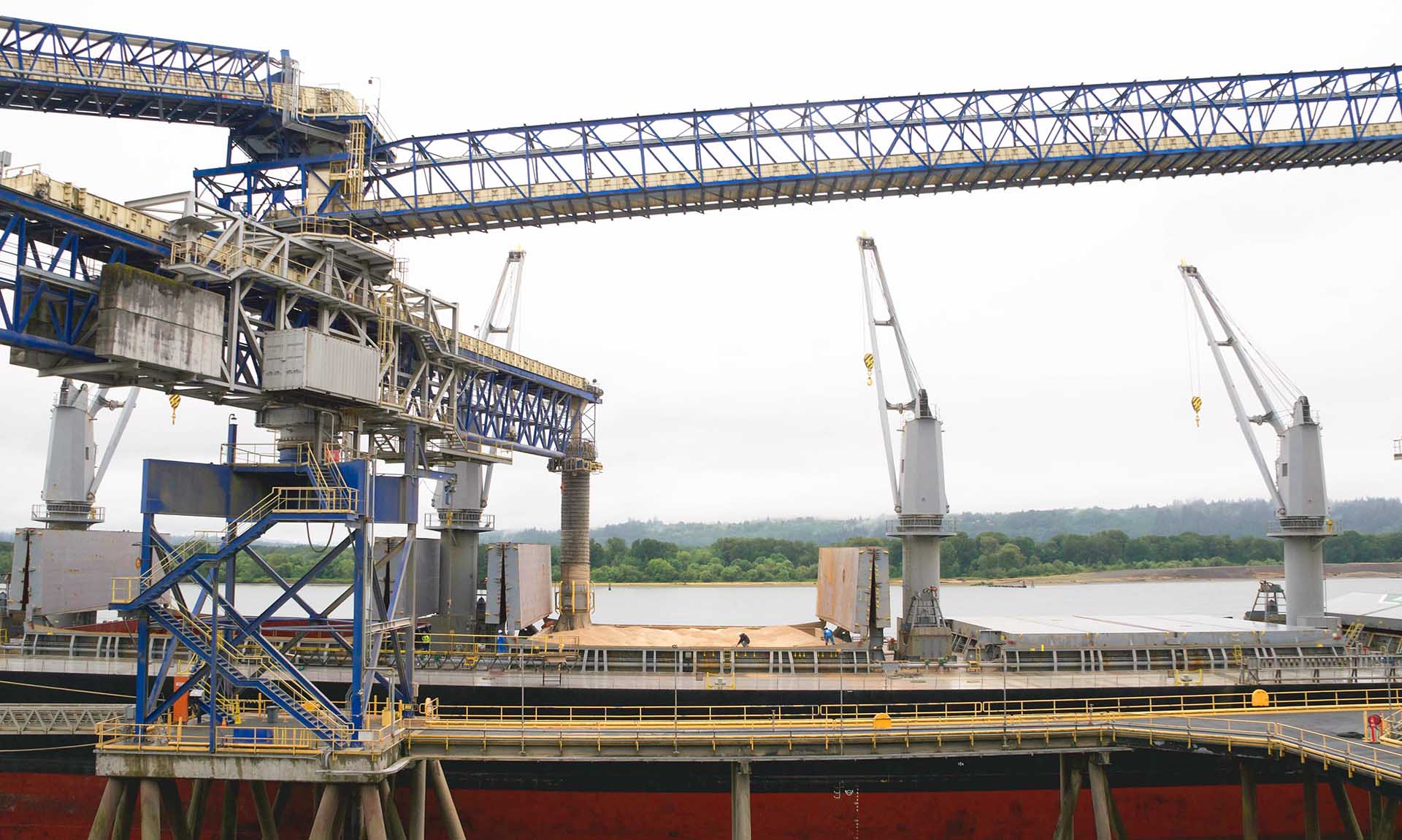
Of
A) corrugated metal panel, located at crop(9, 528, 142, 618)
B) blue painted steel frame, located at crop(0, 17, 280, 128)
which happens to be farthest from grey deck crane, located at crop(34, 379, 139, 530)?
blue painted steel frame, located at crop(0, 17, 280, 128)

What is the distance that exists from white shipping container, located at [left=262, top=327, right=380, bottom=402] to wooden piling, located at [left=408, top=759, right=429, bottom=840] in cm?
1018

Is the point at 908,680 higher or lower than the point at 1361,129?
lower

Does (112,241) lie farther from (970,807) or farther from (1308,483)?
(1308,483)

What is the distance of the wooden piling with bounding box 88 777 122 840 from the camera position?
76.8 feet

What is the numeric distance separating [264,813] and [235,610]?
246 inches

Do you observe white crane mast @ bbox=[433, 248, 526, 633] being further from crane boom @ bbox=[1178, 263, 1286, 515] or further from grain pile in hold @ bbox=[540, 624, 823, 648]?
crane boom @ bbox=[1178, 263, 1286, 515]

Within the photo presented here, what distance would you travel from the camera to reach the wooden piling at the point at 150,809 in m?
23.1

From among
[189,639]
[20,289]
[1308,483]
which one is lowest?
[189,639]

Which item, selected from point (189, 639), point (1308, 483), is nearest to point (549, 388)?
point (189, 639)

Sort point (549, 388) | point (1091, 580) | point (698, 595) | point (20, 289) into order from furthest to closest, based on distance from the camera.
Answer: point (1091, 580) < point (698, 595) < point (549, 388) < point (20, 289)

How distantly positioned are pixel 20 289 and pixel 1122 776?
34262 millimetres

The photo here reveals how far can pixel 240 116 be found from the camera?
1454 inches

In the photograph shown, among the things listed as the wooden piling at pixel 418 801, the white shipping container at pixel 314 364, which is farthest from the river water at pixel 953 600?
the white shipping container at pixel 314 364

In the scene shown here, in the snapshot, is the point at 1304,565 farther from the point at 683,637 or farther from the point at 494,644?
the point at 494,644
